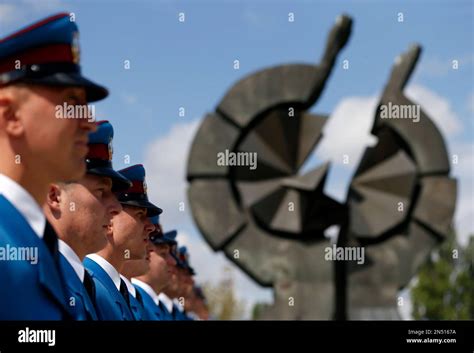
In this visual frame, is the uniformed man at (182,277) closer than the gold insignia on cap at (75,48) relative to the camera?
No

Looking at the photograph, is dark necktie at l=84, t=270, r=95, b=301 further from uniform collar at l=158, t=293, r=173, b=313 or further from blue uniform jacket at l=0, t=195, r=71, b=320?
uniform collar at l=158, t=293, r=173, b=313

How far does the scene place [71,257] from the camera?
3135 mm

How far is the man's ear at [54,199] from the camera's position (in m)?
2.99

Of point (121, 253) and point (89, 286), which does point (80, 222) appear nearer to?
point (89, 286)

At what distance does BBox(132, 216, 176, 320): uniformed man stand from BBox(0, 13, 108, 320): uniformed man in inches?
96.2

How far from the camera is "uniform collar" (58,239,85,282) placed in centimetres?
311

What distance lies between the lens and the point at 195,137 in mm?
13453
